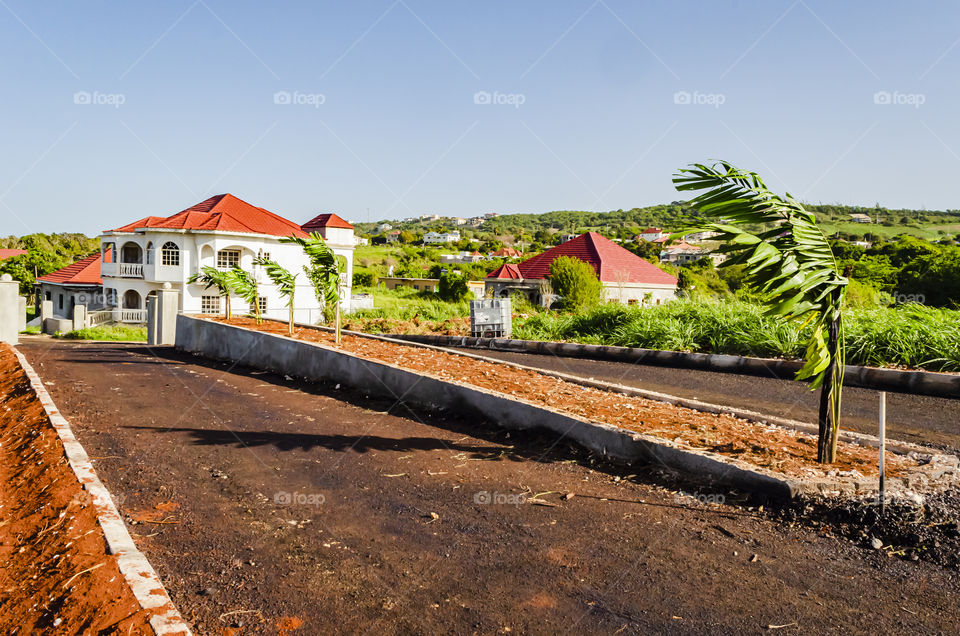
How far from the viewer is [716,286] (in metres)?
41.1

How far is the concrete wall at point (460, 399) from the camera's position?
16.2 ft

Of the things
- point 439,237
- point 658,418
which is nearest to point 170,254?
point 658,418

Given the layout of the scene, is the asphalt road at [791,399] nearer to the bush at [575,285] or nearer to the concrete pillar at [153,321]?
the bush at [575,285]

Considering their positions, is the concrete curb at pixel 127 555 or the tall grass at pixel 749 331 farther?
the tall grass at pixel 749 331

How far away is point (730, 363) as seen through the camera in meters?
11.3

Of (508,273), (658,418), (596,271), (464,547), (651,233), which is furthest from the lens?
(651,233)

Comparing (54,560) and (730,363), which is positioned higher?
(730,363)

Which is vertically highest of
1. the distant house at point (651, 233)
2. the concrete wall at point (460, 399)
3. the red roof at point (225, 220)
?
the distant house at point (651, 233)

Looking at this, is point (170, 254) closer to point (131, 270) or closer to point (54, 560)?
point (131, 270)

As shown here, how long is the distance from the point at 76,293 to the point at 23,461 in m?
54.7

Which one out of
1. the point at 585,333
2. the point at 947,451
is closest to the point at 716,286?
the point at 585,333

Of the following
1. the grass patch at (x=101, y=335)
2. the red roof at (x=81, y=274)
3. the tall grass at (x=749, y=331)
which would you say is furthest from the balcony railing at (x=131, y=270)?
the tall grass at (x=749, y=331)

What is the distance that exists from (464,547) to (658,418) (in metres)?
3.31

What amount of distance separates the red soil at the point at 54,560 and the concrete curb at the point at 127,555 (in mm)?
41
